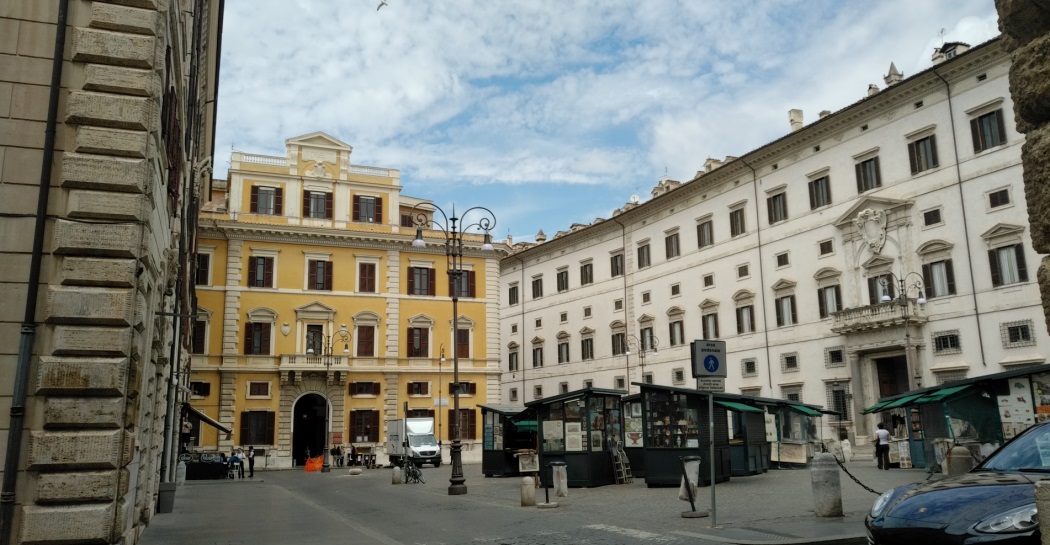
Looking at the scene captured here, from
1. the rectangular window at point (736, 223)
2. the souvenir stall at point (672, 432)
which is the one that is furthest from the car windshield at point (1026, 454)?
the rectangular window at point (736, 223)

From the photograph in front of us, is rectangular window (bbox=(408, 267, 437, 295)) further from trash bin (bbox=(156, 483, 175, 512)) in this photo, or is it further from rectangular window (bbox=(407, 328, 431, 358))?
trash bin (bbox=(156, 483, 175, 512))

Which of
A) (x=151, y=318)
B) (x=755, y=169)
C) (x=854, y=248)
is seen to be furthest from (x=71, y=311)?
(x=755, y=169)

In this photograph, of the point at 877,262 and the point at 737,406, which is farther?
the point at 877,262

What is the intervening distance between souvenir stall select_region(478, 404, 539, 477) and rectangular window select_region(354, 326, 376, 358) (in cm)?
1969

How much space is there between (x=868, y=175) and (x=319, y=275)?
3041 centimetres

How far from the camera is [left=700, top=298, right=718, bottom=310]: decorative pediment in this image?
47000mm

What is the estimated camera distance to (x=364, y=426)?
4775 cm

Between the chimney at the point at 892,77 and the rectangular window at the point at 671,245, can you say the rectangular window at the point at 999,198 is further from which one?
the rectangular window at the point at 671,245

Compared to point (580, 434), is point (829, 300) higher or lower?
higher

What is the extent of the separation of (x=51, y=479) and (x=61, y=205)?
283 cm

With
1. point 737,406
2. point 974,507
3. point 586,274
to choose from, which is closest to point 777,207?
point 586,274

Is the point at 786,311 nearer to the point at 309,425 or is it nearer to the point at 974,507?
the point at 309,425

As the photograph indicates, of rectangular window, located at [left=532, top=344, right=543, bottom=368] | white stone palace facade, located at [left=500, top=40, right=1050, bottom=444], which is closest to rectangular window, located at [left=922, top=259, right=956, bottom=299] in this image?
white stone palace facade, located at [left=500, top=40, right=1050, bottom=444]

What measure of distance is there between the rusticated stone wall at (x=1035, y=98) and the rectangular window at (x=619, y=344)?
49.8 m
